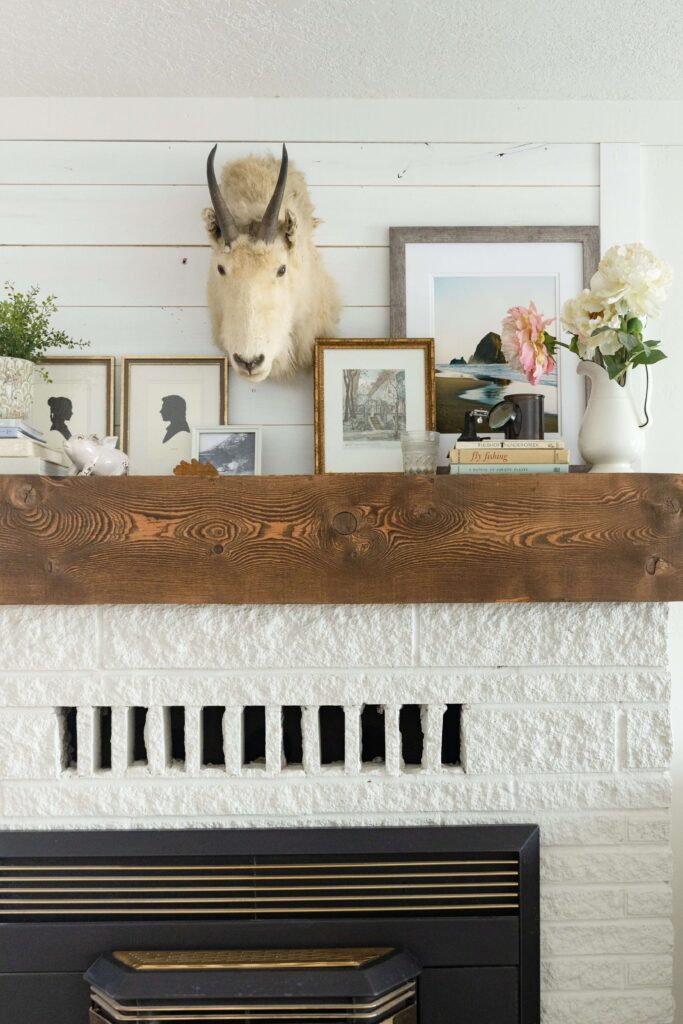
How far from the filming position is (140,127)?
182 cm

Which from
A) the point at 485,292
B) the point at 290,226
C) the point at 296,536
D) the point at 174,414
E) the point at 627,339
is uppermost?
the point at 290,226

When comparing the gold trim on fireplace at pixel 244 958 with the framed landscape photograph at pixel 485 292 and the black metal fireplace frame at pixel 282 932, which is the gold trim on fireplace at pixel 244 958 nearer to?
the black metal fireplace frame at pixel 282 932

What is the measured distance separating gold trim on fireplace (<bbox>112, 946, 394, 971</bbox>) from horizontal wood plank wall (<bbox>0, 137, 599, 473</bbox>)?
0.96 metres

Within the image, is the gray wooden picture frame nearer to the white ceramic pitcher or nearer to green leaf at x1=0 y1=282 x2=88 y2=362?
the white ceramic pitcher

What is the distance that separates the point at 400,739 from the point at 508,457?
555 millimetres

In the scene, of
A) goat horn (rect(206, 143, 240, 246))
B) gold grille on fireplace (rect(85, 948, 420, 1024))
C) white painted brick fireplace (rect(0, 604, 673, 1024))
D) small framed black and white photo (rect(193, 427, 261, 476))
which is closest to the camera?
gold grille on fireplace (rect(85, 948, 420, 1024))

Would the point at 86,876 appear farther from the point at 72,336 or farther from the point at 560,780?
the point at 72,336

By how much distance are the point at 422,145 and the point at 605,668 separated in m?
1.20

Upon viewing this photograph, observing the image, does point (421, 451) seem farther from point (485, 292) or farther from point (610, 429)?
point (485, 292)

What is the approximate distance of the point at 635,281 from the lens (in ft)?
4.84

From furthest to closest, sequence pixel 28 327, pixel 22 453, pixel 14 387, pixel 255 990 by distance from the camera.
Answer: pixel 28 327 → pixel 14 387 → pixel 22 453 → pixel 255 990

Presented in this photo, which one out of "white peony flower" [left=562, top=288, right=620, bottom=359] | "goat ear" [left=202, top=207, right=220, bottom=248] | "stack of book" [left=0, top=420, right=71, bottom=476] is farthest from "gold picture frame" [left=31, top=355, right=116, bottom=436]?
"white peony flower" [left=562, top=288, right=620, bottom=359]

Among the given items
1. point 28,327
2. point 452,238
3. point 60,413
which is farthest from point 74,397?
point 452,238

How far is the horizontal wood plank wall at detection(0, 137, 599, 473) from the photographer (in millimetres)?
1817
